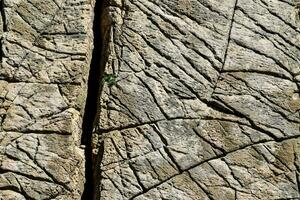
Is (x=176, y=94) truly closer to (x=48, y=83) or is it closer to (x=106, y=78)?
(x=106, y=78)

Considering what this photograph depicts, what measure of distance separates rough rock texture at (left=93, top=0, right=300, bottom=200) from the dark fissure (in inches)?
2.4

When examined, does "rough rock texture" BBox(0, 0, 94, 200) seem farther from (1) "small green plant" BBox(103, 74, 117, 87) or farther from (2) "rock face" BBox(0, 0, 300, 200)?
(1) "small green plant" BBox(103, 74, 117, 87)

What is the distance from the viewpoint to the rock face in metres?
3.73

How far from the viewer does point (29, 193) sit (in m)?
3.70

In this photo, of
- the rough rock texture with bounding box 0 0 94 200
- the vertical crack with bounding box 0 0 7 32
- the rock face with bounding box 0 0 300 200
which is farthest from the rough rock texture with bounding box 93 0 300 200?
the vertical crack with bounding box 0 0 7 32

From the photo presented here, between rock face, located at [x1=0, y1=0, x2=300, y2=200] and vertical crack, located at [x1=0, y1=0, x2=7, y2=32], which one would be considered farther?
vertical crack, located at [x1=0, y1=0, x2=7, y2=32]

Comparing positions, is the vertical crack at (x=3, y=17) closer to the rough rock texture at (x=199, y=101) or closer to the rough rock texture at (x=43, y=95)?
the rough rock texture at (x=43, y=95)

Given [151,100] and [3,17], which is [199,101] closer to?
[151,100]

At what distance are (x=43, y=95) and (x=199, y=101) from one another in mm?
842

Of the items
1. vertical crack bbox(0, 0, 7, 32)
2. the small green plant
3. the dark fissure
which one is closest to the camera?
the dark fissure

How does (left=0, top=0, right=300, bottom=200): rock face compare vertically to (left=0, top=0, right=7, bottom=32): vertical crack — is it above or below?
below

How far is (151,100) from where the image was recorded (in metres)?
3.92

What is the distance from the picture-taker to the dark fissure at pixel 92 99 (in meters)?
3.87

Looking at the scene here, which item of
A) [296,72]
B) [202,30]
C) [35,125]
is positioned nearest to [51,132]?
[35,125]
